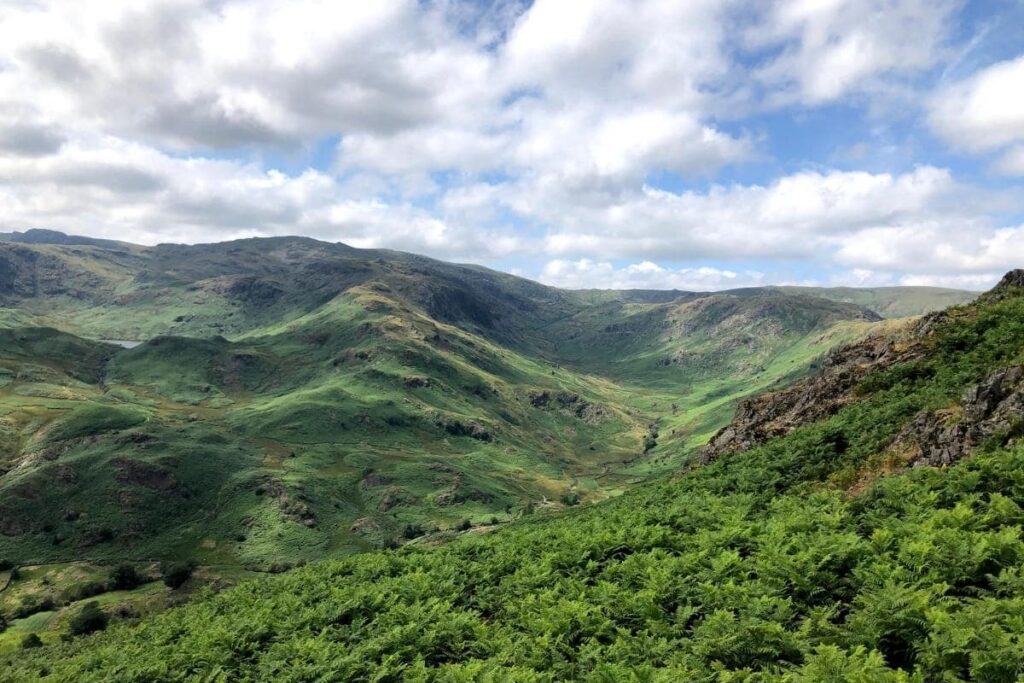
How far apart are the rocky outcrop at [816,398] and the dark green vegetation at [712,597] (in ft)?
38.9

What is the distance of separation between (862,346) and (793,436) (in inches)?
1105

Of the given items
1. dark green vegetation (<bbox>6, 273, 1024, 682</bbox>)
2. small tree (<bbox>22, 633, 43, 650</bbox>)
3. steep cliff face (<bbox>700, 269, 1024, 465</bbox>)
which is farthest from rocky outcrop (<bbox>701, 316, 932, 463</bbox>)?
small tree (<bbox>22, 633, 43, 650</bbox>)

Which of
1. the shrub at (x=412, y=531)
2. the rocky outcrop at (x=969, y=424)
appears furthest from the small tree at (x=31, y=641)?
the shrub at (x=412, y=531)

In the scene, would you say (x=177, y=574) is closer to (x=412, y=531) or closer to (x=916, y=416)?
(x=412, y=531)

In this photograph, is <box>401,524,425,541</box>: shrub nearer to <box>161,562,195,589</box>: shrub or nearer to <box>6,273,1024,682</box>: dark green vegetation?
<box>161,562,195,589</box>: shrub

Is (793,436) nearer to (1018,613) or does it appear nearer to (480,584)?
(480,584)

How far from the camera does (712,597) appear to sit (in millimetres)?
18156

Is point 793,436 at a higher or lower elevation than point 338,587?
higher

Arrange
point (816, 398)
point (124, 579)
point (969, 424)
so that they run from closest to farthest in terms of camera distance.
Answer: point (969, 424), point (816, 398), point (124, 579)

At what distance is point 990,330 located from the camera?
41.4 meters

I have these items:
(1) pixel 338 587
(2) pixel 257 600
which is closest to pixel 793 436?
(1) pixel 338 587

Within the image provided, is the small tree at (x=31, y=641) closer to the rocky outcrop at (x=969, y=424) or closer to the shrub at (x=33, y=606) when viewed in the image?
the shrub at (x=33, y=606)

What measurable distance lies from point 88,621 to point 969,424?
119m

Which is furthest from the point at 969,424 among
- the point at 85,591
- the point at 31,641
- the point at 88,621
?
the point at 85,591
